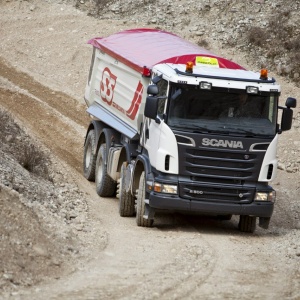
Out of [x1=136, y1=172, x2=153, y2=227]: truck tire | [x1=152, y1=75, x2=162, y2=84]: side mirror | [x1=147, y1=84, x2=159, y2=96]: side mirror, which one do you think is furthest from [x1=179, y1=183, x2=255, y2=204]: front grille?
[x1=152, y1=75, x2=162, y2=84]: side mirror

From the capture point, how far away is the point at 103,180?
62.4ft

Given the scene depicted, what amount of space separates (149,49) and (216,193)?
3.87 meters

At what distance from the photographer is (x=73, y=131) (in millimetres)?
25297

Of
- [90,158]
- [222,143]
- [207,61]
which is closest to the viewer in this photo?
[222,143]

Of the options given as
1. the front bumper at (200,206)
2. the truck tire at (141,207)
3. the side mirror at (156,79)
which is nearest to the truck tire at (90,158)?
the truck tire at (141,207)

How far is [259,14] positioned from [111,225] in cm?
1890

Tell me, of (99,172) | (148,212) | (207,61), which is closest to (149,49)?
(207,61)

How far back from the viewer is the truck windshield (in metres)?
15.7

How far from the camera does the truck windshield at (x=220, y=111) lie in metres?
15.7

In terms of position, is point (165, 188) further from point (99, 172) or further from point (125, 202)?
point (99, 172)

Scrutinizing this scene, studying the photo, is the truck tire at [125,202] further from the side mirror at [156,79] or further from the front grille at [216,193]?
the side mirror at [156,79]

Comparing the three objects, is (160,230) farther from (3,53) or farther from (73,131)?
(3,53)

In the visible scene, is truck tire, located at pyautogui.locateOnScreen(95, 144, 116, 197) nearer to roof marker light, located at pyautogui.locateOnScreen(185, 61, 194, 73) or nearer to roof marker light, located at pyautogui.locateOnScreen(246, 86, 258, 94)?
roof marker light, located at pyautogui.locateOnScreen(185, 61, 194, 73)

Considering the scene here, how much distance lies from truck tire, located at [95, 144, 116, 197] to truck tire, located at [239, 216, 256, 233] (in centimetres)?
329
